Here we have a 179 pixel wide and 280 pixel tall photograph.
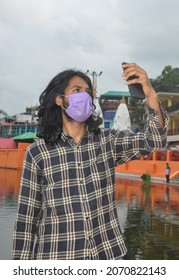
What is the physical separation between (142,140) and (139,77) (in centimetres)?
36

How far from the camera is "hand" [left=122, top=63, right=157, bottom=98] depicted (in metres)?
2.20

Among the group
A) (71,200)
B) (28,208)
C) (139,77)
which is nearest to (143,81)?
(139,77)

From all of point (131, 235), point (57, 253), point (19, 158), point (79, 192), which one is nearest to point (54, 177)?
point (79, 192)

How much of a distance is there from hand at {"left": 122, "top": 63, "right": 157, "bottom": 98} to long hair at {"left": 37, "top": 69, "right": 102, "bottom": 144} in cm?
29

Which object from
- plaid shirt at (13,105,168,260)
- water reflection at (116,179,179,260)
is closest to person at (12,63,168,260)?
plaid shirt at (13,105,168,260)

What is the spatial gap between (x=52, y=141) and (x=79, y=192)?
330 mm

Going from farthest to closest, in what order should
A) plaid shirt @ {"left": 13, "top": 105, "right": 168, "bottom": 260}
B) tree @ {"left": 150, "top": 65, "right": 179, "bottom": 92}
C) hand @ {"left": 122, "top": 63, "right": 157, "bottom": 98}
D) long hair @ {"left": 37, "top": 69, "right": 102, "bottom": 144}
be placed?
tree @ {"left": 150, "top": 65, "right": 179, "bottom": 92}, long hair @ {"left": 37, "top": 69, "right": 102, "bottom": 144}, hand @ {"left": 122, "top": 63, "right": 157, "bottom": 98}, plaid shirt @ {"left": 13, "top": 105, "right": 168, "bottom": 260}

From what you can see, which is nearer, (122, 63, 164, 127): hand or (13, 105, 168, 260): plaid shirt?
(13, 105, 168, 260): plaid shirt

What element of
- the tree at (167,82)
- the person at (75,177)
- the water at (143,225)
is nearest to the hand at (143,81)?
the person at (75,177)

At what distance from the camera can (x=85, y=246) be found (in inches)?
81.2

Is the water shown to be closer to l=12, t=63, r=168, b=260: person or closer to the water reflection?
the water reflection

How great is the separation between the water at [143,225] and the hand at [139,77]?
4.32 m

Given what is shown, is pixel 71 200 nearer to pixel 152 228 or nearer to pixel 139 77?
pixel 139 77

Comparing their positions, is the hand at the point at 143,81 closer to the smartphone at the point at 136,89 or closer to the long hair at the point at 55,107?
the smartphone at the point at 136,89
